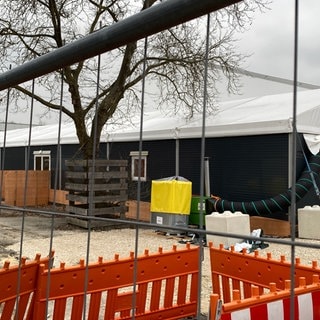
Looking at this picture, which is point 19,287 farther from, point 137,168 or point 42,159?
point 42,159

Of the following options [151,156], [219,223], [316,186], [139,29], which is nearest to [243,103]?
[151,156]

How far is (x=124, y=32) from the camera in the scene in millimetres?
1504

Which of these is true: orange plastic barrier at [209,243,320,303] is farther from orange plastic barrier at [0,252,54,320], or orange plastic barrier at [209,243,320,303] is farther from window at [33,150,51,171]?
window at [33,150,51,171]

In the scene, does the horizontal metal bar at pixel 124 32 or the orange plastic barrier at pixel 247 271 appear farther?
the orange plastic barrier at pixel 247 271

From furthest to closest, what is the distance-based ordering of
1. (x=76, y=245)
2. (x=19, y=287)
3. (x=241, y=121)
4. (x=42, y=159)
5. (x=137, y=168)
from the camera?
1. (x=42, y=159)
2. (x=241, y=121)
3. (x=76, y=245)
4. (x=19, y=287)
5. (x=137, y=168)

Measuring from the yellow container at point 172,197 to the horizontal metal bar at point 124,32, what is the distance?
823 cm

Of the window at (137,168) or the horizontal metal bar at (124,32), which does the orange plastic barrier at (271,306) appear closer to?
the window at (137,168)

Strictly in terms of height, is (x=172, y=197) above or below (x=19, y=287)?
above

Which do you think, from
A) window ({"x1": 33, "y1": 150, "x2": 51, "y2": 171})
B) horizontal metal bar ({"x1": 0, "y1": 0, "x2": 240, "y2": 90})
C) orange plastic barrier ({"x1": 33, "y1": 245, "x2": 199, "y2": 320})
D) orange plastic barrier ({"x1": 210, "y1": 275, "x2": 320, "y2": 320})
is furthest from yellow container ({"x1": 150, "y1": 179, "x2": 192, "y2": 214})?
window ({"x1": 33, "y1": 150, "x2": 51, "y2": 171})

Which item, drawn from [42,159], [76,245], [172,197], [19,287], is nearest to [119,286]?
[19,287]

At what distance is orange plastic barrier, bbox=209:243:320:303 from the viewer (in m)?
3.47

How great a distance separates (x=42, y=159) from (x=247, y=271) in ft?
55.2

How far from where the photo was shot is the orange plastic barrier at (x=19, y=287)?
2.75m

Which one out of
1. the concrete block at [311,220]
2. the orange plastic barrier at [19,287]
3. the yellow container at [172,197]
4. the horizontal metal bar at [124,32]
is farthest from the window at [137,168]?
the concrete block at [311,220]
